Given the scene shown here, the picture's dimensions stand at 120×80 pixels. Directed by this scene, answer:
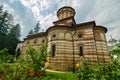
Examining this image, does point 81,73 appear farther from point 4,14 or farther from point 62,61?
point 4,14

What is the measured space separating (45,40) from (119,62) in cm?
1906

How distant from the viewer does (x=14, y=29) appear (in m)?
52.7

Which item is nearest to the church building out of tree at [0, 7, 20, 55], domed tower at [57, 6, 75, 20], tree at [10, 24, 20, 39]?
domed tower at [57, 6, 75, 20]

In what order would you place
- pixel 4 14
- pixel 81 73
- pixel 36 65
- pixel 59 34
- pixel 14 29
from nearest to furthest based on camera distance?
1. pixel 81 73
2. pixel 36 65
3. pixel 59 34
4. pixel 4 14
5. pixel 14 29

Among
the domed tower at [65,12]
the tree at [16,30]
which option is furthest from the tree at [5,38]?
the domed tower at [65,12]

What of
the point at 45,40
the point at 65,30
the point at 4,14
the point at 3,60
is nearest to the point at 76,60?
the point at 65,30

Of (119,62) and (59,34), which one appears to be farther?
(59,34)

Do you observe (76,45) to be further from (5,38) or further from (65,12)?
(5,38)

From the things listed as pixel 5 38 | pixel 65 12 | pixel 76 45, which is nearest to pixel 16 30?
pixel 5 38

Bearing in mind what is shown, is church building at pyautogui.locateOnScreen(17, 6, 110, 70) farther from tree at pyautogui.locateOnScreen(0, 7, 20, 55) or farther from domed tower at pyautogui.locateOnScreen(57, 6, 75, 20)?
tree at pyautogui.locateOnScreen(0, 7, 20, 55)

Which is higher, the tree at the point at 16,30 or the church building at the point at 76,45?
the tree at the point at 16,30

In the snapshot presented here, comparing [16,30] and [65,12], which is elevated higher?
[16,30]

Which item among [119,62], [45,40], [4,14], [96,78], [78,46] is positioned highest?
[4,14]

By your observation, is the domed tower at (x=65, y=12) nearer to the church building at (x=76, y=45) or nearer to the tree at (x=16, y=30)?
the church building at (x=76, y=45)
